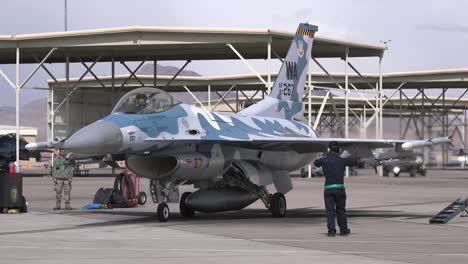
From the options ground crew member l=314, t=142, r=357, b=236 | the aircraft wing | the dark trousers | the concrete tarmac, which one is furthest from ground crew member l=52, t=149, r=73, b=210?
the dark trousers

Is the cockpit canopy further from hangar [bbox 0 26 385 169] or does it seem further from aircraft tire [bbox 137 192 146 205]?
hangar [bbox 0 26 385 169]

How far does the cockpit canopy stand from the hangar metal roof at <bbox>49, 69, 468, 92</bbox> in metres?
38.8

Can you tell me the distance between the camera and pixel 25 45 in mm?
46750

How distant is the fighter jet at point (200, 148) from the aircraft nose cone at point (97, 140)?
2 centimetres

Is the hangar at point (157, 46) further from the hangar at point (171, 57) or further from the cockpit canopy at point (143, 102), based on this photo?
the cockpit canopy at point (143, 102)

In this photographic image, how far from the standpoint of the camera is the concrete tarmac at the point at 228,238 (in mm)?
11438

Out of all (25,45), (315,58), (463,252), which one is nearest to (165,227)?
(463,252)

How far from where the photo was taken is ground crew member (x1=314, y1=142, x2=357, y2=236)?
49.3ft

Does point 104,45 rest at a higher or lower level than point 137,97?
higher

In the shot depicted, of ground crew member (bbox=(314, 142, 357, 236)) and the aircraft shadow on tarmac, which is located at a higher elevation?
ground crew member (bbox=(314, 142, 357, 236))

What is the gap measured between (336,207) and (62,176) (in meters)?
10.4

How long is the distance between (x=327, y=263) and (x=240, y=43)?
3449 centimetres

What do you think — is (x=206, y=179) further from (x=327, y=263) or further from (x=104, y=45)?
(x=104, y=45)

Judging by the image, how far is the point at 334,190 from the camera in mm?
15297
